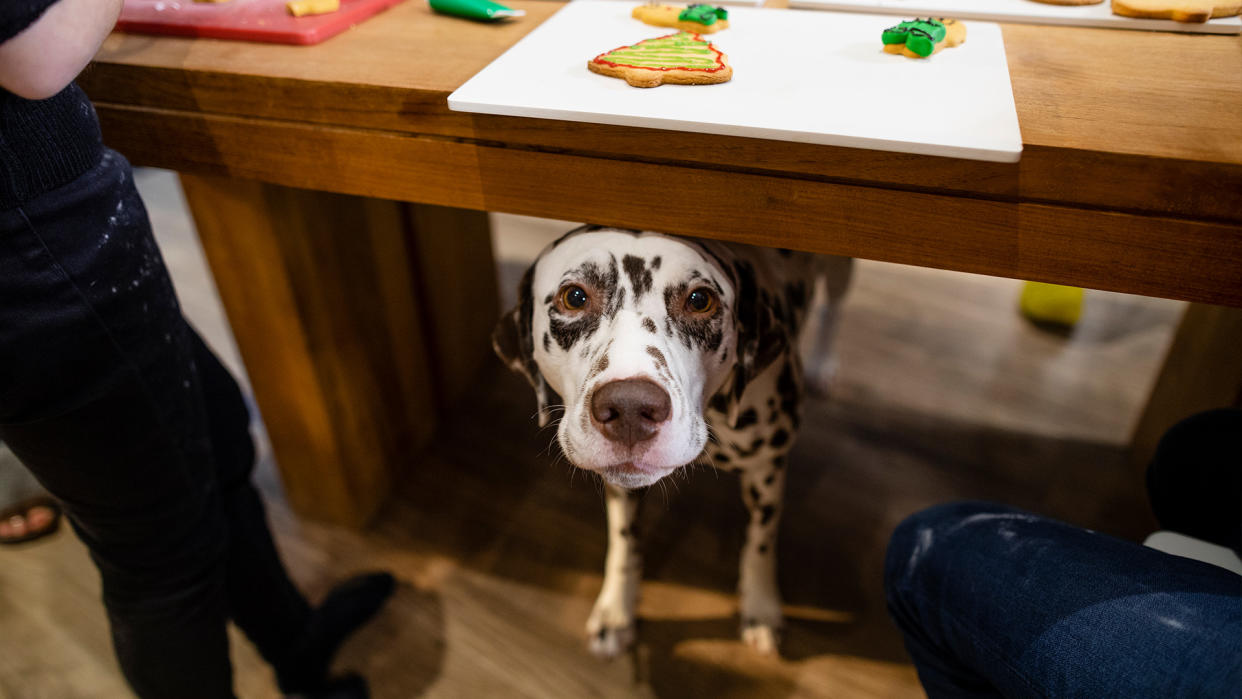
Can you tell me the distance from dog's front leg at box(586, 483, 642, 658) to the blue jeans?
58 cm

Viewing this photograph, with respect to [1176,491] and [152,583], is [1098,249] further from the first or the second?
[152,583]

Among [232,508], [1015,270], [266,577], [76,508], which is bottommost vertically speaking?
[266,577]

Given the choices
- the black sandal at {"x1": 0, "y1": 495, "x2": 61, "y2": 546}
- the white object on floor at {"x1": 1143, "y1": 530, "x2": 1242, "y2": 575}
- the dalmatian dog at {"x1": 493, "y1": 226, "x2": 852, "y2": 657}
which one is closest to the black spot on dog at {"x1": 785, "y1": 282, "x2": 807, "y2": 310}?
the dalmatian dog at {"x1": 493, "y1": 226, "x2": 852, "y2": 657}

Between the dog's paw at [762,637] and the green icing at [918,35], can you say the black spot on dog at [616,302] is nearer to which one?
the green icing at [918,35]

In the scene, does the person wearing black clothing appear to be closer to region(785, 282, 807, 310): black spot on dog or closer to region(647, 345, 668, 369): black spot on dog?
region(647, 345, 668, 369): black spot on dog

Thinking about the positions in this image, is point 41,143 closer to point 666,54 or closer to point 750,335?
point 666,54

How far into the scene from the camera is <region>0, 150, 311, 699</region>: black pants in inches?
32.2

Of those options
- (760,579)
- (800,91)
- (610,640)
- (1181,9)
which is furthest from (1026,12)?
(610,640)

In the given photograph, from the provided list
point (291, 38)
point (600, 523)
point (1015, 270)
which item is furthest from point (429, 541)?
point (1015, 270)

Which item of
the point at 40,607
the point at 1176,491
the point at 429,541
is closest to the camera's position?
the point at 1176,491

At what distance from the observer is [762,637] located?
1505 millimetres

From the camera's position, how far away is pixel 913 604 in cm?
100

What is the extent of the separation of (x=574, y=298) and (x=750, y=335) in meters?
0.27

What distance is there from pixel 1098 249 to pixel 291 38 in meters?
1.09
